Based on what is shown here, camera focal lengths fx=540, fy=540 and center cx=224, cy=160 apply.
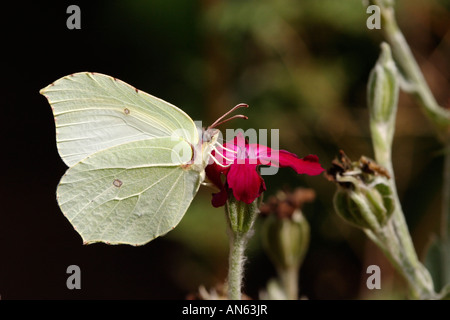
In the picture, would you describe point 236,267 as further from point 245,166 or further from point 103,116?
point 103,116

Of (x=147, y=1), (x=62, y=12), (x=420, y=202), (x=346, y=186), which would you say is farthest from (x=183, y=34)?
(x=346, y=186)

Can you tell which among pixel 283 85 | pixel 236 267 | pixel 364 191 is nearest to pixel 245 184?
pixel 236 267

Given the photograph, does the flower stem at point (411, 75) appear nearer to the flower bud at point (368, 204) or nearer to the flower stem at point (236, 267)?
the flower bud at point (368, 204)

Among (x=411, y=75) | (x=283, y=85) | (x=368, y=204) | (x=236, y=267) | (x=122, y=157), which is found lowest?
(x=236, y=267)

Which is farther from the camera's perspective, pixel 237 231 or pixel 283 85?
pixel 283 85

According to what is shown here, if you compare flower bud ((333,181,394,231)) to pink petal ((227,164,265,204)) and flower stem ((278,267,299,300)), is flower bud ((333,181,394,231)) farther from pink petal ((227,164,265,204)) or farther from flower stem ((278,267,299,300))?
flower stem ((278,267,299,300))

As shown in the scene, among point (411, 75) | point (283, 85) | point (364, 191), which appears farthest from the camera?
point (283, 85)

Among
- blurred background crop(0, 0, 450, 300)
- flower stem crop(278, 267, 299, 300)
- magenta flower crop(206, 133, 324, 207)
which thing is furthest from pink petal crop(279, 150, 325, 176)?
blurred background crop(0, 0, 450, 300)
